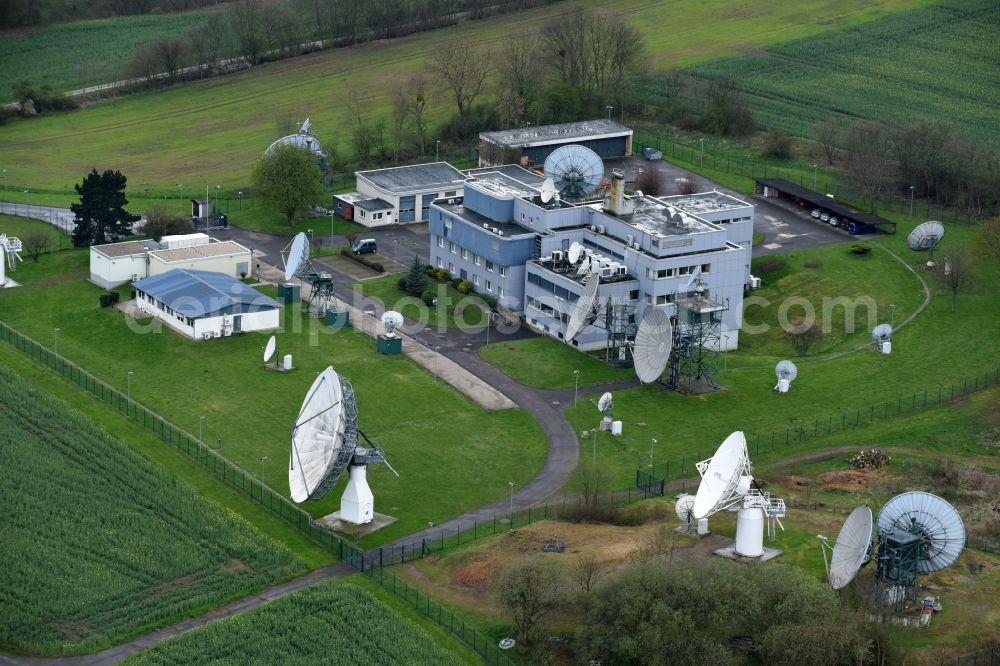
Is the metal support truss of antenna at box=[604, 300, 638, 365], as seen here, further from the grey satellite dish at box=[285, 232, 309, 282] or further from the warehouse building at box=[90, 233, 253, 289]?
the warehouse building at box=[90, 233, 253, 289]

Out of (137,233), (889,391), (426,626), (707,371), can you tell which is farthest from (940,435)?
(137,233)

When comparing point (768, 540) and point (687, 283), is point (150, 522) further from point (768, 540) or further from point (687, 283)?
point (687, 283)

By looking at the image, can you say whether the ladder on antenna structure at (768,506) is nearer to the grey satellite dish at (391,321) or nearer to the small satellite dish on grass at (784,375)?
the small satellite dish on grass at (784,375)

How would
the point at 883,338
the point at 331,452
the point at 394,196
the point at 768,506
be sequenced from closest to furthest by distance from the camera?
1. the point at 768,506
2. the point at 331,452
3. the point at 883,338
4. the point at 394,196

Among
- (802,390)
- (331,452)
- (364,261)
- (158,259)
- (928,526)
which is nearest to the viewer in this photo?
(928,526)

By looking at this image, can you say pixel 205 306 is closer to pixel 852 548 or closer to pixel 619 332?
pixel 619 332

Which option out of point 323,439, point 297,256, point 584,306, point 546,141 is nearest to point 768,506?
point 323,439
